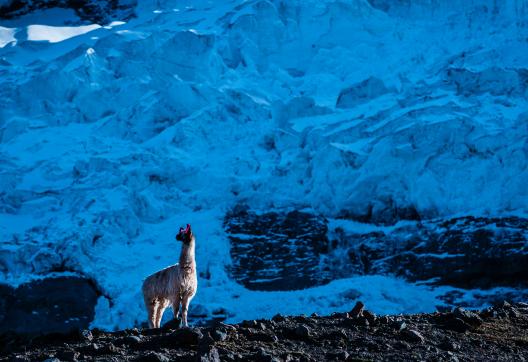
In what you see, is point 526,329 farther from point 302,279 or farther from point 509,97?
point 509,97

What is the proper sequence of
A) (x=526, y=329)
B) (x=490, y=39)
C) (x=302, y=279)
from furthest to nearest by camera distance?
(x=490, y=39) < (x=302, y=279) < (x=526, y=329)

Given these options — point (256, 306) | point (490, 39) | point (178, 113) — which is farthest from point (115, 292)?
point (490, 39)

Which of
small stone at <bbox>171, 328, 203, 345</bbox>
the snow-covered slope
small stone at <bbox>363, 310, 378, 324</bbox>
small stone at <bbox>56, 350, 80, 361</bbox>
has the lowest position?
the snow-covered slope

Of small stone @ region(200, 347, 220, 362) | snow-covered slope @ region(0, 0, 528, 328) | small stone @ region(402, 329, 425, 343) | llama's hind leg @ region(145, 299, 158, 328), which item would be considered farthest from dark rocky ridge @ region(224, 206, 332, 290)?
small stone @ region(200, 347, 220, 362)

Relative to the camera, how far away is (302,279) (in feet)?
176

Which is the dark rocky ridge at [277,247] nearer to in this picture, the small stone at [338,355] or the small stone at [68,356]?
the small stone at [338,355]

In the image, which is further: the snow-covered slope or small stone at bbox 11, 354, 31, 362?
the snow-covered slope

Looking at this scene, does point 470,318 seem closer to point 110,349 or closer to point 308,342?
point 308,342

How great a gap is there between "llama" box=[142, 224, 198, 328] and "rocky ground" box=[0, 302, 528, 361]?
981mm

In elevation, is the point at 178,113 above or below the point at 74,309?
above

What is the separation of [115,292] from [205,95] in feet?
55.9

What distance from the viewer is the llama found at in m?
12.7

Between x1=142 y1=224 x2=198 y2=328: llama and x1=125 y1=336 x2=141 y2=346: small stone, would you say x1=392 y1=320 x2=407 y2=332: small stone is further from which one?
x1=125 y1=336 x2=141 y2=346: small stone

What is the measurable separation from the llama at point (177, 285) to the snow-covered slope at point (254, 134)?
3164cm
